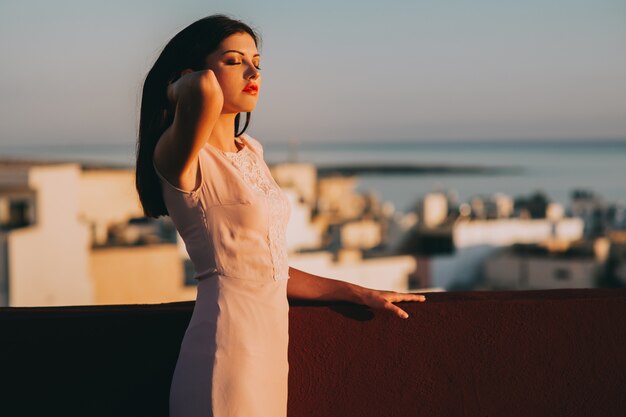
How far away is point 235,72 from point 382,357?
30.1 inches

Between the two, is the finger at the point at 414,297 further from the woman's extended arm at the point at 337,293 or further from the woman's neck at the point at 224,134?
the woman's neck at the point at 224,134

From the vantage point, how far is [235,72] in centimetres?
198

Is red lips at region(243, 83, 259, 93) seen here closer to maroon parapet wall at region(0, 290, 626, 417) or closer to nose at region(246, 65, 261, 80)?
nose at region(246, 65, 261, 80)

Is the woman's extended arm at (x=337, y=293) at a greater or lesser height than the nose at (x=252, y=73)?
lesser

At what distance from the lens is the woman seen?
1849mm

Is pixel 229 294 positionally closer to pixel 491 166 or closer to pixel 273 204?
pixel 273 204

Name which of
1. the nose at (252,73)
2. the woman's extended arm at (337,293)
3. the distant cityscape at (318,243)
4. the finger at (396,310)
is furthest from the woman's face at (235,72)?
the distant cityscape at (318,243)

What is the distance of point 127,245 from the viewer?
19938 millimetres

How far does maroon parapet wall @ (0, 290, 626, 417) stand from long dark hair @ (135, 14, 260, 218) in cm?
39

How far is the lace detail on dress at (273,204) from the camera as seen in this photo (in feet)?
6.35

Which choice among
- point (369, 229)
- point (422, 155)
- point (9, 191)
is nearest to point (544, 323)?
point (9, 191)

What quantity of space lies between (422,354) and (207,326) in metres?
0.67

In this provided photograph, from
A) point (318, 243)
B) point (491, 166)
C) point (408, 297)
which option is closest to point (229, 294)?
point (408, 297)

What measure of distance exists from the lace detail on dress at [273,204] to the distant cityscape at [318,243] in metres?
7.01
